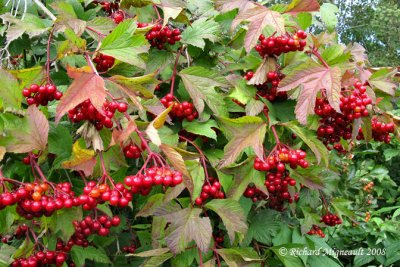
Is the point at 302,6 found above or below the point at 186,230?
above

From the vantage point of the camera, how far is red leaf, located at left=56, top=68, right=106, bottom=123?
964 millimetres

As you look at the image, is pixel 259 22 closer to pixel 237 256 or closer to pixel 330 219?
pixel 237 256

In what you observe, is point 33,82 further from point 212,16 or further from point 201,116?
point 212,16

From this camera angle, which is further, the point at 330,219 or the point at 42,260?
the point at 330,219

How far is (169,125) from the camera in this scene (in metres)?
1.54

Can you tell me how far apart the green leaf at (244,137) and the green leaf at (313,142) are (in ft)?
0.35

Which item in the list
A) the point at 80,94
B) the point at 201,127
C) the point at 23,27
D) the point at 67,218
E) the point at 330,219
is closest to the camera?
the point at 80,94

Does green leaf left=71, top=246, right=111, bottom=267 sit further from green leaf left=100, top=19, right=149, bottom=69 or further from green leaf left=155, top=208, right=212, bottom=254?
green leaf left=100, top=19, right=149, bottom=69

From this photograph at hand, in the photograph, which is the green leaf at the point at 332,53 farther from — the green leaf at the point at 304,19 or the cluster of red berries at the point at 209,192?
the cluster of red berries at the point at 209,192

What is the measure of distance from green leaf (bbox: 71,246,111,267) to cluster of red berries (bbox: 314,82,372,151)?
2.87ft

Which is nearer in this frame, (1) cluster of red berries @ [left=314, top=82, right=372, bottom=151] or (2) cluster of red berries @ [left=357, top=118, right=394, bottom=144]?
(1) cluster of red berries @ [left=314, top=82, right=372, bottom=151]

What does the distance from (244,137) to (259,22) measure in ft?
1.22

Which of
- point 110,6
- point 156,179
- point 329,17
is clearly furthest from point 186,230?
point 329,17

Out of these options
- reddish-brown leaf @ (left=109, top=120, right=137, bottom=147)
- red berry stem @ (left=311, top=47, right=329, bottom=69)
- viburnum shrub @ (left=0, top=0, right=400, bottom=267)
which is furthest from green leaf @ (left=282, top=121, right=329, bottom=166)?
reddish-brown leaf @ (left=109, top=120, right=137, bottom=147)
